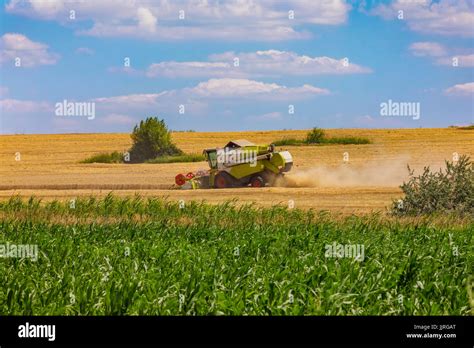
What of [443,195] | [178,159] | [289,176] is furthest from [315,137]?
[443,195]

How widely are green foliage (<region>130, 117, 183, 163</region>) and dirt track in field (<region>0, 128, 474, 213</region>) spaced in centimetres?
280

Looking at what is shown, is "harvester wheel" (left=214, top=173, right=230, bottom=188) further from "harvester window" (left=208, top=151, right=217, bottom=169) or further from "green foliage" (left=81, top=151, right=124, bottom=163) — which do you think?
"green foliage" (left=81, top=151, right=124, bottom=163)

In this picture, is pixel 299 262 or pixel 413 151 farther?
pixel 413 151

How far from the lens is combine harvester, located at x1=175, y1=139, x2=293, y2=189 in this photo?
33.7 m

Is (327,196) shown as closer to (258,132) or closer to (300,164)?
(300,164)

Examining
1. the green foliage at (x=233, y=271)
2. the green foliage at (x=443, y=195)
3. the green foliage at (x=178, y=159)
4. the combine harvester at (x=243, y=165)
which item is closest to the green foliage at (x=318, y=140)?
the green foliage at (x=178, y=159)

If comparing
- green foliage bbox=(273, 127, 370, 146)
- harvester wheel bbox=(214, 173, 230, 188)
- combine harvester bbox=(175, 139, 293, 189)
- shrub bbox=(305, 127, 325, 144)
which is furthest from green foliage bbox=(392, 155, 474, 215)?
shrub bbox=(305, 127, 325, 144)

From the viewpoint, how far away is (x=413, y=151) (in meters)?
60.8

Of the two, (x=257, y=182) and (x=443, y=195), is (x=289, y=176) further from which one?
(x=443, y=195)

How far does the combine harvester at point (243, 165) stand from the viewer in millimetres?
33719
